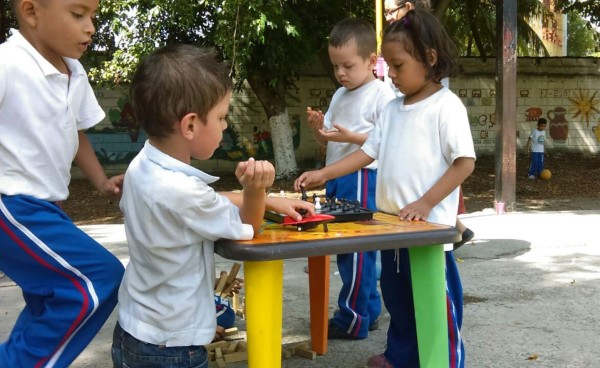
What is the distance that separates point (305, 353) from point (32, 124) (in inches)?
64.3

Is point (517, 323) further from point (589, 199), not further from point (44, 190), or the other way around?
point (589, 199)

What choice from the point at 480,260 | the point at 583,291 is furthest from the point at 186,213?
the point at 480,260

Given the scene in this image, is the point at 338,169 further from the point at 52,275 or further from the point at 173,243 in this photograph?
the point at 52,275

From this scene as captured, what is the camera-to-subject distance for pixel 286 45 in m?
12.0

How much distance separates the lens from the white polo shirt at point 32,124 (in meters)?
2.40

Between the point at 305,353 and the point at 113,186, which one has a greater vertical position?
the point at 113,186

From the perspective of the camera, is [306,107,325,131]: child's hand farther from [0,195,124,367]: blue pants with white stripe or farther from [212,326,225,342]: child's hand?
[0,195,124,367]: blue pants with white stripe

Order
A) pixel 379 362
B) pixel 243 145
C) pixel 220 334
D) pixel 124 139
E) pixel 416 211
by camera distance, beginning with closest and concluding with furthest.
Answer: pixel 416 211 < pixel 379 362 < pixel 220 334 < pixel 124 139 < pixel 243 145

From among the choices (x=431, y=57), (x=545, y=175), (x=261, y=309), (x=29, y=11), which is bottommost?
(x=545, y=175)

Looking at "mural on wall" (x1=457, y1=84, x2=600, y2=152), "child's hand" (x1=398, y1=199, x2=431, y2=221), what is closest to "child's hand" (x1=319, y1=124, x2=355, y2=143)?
"child's hand" (x1=398, y1=199, x2=431, y2=221)

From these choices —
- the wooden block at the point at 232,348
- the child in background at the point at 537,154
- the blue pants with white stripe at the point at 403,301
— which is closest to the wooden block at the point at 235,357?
the wooden block at the point at 232,348

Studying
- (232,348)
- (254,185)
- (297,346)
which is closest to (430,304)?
(254,185)

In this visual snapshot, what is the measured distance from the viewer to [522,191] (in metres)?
12.4

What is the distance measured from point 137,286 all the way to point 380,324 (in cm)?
190
